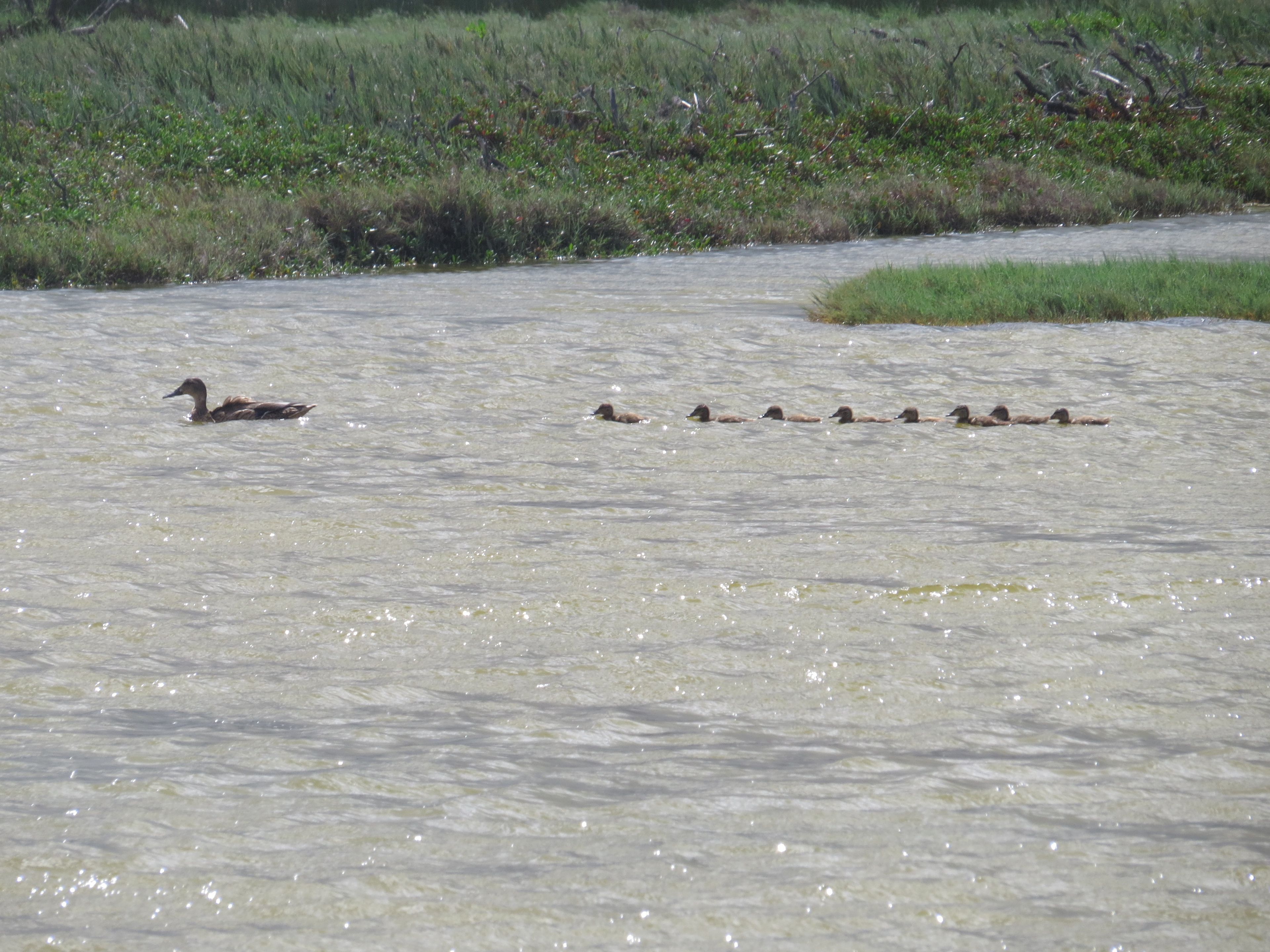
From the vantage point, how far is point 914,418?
386 inches

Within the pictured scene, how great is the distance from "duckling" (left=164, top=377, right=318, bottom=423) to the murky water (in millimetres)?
163

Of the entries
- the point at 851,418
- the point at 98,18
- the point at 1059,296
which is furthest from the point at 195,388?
the point at 98,18

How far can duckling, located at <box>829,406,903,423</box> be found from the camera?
9.78 metres

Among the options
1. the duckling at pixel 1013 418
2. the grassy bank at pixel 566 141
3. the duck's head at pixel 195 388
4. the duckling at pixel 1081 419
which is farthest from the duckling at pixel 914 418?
the grassy bank at pixel 566 141

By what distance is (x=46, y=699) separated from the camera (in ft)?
16.2

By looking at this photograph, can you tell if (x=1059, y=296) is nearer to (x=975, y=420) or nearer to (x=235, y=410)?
(x=975, y=420)

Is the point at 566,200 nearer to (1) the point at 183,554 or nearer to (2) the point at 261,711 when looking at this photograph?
(1) the point at 183,554

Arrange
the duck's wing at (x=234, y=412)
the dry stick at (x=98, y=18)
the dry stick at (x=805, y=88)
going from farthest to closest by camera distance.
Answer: the dry stick at (x=98, y=18) → the dry stick at (x=805, y=88) → the duck's wing at (x=234, y=412)

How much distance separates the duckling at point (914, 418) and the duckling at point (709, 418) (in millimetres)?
1045

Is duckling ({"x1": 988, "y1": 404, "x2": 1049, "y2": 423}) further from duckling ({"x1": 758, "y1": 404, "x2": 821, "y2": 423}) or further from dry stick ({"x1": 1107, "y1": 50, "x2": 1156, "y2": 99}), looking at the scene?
dry stick ({"x1": 1107, "y1": 50, "x2": 1156, "y2": 99})

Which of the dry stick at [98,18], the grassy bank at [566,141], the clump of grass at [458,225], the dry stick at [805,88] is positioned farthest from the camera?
the dry stick at [98,18]

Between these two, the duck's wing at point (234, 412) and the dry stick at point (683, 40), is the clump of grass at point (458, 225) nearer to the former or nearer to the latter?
the duck's wing at point (234, 412)

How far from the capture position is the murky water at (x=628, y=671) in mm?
3736

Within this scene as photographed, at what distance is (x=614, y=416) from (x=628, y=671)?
4.73 metres
